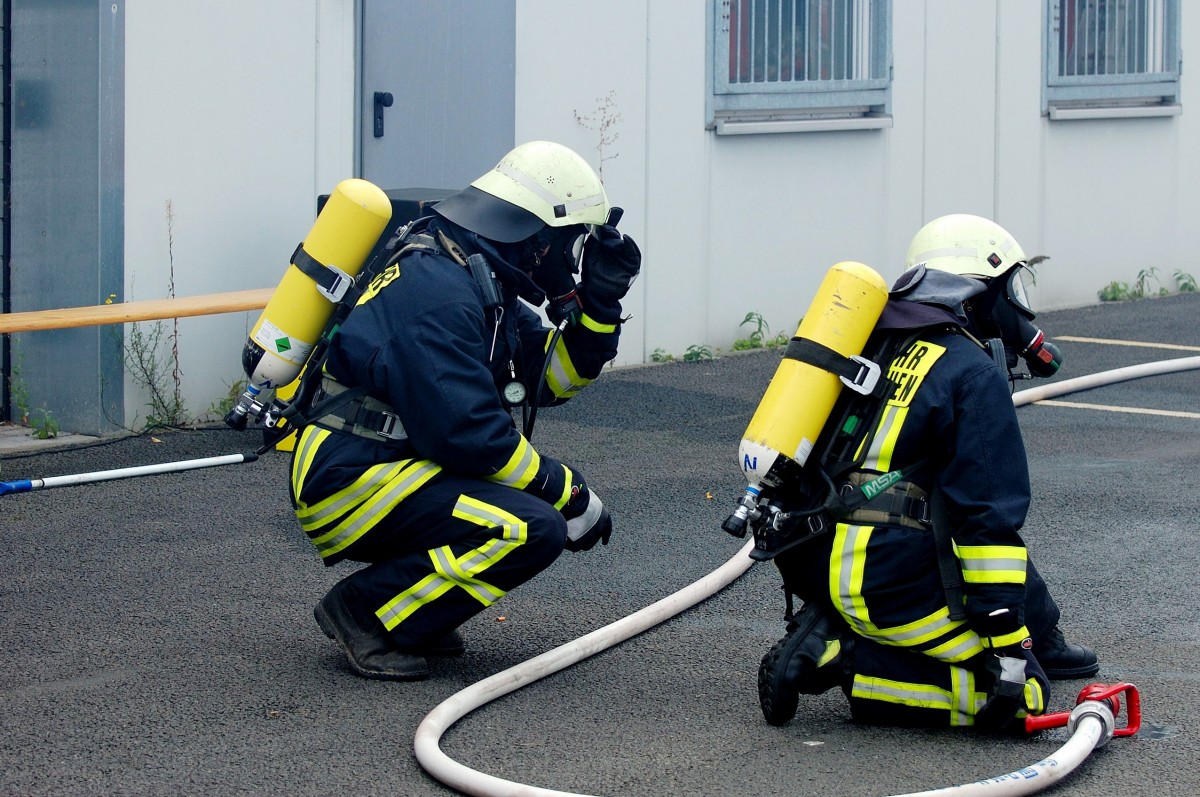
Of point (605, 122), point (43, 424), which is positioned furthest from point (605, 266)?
point (605, 122)

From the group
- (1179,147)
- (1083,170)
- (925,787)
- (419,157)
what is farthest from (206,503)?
(1179,147)

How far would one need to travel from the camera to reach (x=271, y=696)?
14.1 ft

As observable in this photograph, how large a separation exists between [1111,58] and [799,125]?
3.88m

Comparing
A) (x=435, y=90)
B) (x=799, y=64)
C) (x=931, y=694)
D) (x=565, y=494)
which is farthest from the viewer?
(x=799, y=64)

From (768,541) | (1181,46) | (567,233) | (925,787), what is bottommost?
(925,787)

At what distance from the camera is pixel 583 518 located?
14.9ft

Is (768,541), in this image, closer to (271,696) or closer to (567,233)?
(567,233)

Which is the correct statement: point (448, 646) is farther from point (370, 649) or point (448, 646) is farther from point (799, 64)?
point (799, 64)

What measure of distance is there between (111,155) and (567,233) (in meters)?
3.91

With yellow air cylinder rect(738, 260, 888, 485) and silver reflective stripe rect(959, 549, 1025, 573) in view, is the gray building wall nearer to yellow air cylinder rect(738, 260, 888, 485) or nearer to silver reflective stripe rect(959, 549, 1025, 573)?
yellow air cylinder rect(738, 260, 888, 485)

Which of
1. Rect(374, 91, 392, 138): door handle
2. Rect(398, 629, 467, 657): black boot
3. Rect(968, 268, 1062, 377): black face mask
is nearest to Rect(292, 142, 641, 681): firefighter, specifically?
Rect(398, 629, 467, 657): black boot

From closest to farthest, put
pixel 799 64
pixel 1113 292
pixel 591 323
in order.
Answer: pixel 591 323 → pixel 799 64 → pixel 1113 292

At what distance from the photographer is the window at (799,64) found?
34.5 ft

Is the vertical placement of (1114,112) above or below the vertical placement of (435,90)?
above
